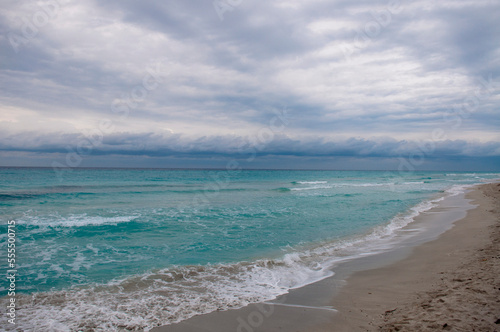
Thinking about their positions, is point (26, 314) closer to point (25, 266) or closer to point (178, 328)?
point (178, 328)

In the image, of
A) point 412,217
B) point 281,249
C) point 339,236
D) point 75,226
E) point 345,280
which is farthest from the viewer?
point 412,217

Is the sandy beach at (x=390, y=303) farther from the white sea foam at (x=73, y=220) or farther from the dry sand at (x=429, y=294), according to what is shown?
the white sea foam at (x=73, y=220)

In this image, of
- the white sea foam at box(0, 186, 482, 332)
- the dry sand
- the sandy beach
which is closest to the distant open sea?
the white sea foam at box(0, 186, 482, 332)

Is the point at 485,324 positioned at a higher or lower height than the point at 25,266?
higher

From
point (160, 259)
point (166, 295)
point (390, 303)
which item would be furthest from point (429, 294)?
point (160, 259)

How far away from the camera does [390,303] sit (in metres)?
5.82

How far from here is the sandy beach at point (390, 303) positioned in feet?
15.6

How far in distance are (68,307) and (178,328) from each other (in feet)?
9.52

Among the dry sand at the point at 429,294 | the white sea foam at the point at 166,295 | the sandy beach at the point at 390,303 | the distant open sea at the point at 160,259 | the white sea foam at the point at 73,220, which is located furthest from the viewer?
the white sea foam at the point at 73,220

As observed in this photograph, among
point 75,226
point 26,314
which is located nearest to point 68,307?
point 26,314

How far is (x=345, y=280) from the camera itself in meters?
7.63

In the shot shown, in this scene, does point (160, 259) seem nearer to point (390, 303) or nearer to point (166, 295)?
point (166, 295)

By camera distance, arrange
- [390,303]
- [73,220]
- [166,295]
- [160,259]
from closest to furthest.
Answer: [390,303], [166,295], [160,259], [73,220]

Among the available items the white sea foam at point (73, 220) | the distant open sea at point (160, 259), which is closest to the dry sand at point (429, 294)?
the distant open sea at point (160, 259)
